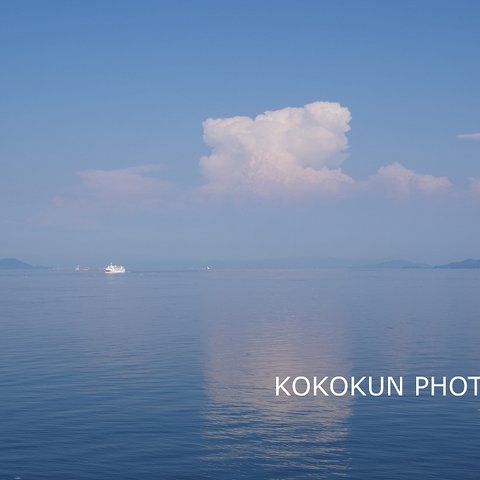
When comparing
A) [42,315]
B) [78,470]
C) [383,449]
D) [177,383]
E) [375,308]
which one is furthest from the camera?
[375,308]

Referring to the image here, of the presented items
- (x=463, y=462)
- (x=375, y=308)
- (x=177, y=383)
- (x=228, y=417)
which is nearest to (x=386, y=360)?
(x=177, y=383)

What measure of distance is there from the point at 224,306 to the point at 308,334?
189 feet

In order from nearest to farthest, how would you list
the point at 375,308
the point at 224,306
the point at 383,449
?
the point at 383,449, the point at 375,308, the point at 224,306

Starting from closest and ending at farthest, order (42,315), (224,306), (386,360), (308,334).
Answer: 1. (386,360)
2. (308,334)
3. (42,315)
4. (224,306)

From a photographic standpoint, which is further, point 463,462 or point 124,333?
point 124,333

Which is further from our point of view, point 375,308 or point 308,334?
point 375,308

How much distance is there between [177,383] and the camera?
5591cm

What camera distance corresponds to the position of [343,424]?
141 feet

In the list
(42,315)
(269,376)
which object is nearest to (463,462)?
(269,376)

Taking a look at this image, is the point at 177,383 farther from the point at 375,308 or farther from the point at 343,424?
the point at 375,308

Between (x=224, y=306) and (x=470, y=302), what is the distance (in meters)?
58.0

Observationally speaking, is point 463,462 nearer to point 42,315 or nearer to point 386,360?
point 386,360

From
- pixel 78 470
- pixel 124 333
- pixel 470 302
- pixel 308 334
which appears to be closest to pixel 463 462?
pixel 78 470

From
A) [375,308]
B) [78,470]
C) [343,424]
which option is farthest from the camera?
[375,308]
